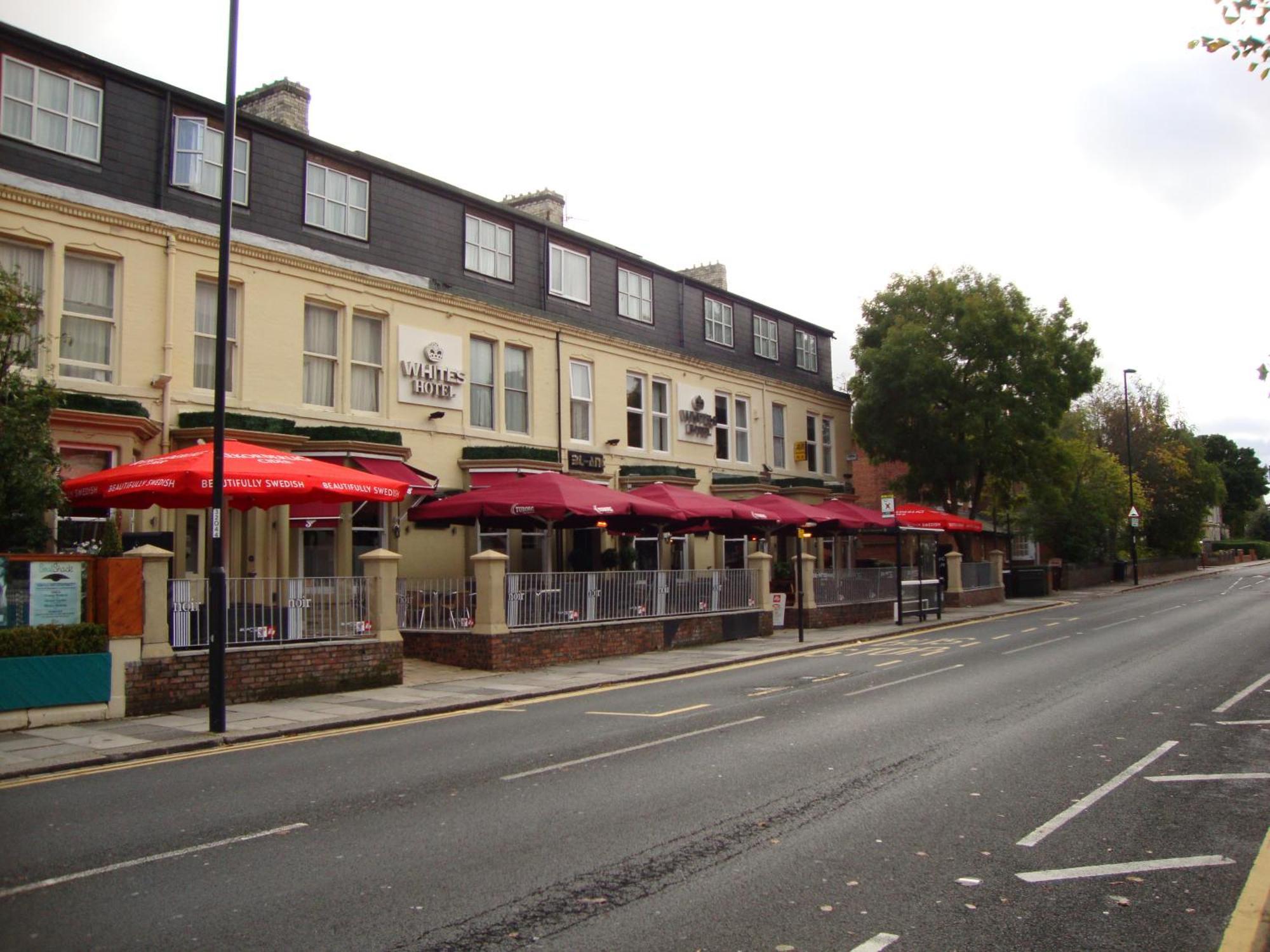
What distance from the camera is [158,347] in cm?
1786

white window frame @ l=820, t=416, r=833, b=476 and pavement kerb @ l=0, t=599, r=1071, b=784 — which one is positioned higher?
white window frame @ l=820, t=416, r=833, b=476

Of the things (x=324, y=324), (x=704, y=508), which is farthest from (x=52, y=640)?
(x=704, y=508)

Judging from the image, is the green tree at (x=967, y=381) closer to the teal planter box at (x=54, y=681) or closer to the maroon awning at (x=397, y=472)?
the maroon awning at (x=397, y=472)

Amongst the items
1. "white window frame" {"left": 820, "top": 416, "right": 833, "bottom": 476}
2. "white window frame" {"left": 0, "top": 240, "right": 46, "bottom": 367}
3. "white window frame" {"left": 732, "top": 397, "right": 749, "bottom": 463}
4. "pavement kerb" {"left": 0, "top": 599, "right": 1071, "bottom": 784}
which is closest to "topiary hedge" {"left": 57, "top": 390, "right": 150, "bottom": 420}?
"white window frame" {"left": 0, "top": 240, "right": 46, "bottom": 367}

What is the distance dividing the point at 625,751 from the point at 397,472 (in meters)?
11.5

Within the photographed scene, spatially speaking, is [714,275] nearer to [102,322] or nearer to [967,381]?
[967,381]

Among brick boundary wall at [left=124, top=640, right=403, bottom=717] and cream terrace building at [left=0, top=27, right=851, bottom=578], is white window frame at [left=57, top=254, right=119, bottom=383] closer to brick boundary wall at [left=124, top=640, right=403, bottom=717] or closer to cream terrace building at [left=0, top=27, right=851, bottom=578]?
cream terrace building at [left=0, top=27, right=851, bottom=578]

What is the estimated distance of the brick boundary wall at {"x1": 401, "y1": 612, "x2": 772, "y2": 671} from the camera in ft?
57.4

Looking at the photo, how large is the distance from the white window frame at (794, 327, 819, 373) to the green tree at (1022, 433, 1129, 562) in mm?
12650

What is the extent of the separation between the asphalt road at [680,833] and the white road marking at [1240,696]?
0.08 m

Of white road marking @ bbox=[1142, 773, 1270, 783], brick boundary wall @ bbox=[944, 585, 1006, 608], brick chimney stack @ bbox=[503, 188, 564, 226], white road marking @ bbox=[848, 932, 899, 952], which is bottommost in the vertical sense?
white road marking @ bbox=[848, 932, 899, 952]

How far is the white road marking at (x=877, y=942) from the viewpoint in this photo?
4746 millimetres

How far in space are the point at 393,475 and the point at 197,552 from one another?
387 centimetres

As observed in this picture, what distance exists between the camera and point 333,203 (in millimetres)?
21375
